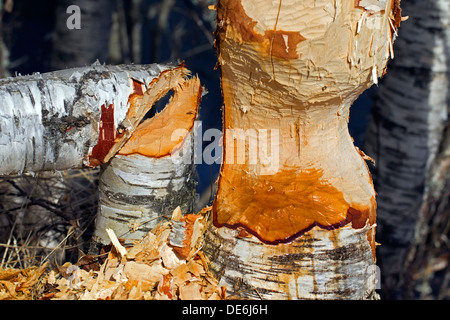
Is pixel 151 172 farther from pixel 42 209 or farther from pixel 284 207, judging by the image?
pixel 42 209

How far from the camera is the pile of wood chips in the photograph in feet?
4.21

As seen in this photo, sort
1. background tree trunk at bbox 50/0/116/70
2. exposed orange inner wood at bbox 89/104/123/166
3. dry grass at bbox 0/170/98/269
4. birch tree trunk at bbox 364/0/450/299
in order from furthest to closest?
1. background tree trunk at bbox 50/0/116/70
2. birch tree trunk at bbox 364/0/450/299
3. dry grass at bbox 0/170/98/269
4. exposed orange inner wood at bbox 89/104/123/166

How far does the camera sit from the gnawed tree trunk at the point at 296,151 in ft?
3.75

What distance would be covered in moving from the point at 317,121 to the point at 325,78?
15 cm

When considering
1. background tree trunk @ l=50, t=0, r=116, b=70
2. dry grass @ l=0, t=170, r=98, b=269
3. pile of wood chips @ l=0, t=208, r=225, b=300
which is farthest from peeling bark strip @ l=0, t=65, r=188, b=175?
background tree trunk @ l=50, t=0, r=116, b=70

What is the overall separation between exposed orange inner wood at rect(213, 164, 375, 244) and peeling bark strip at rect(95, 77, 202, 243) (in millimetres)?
263

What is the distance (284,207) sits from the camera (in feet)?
4.18

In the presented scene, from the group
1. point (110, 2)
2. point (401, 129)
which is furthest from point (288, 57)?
point (110, 2)

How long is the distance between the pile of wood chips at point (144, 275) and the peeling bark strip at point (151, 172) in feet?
0.36

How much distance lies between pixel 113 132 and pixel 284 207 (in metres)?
0.56

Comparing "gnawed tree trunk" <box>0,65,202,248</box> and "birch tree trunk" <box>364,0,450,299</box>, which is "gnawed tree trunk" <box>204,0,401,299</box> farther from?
"birch tree trunk" <box>364,0,450,299</box>

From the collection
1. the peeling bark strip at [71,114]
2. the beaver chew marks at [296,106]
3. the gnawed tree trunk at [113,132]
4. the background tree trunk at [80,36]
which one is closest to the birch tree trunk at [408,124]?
the beaver chew marks at [296,106]

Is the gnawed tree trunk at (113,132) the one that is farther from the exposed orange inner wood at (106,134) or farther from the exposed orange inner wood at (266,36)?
the exposed orange inner wood at (266,36)

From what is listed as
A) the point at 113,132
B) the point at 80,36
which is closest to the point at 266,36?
→ the point at 113,132
